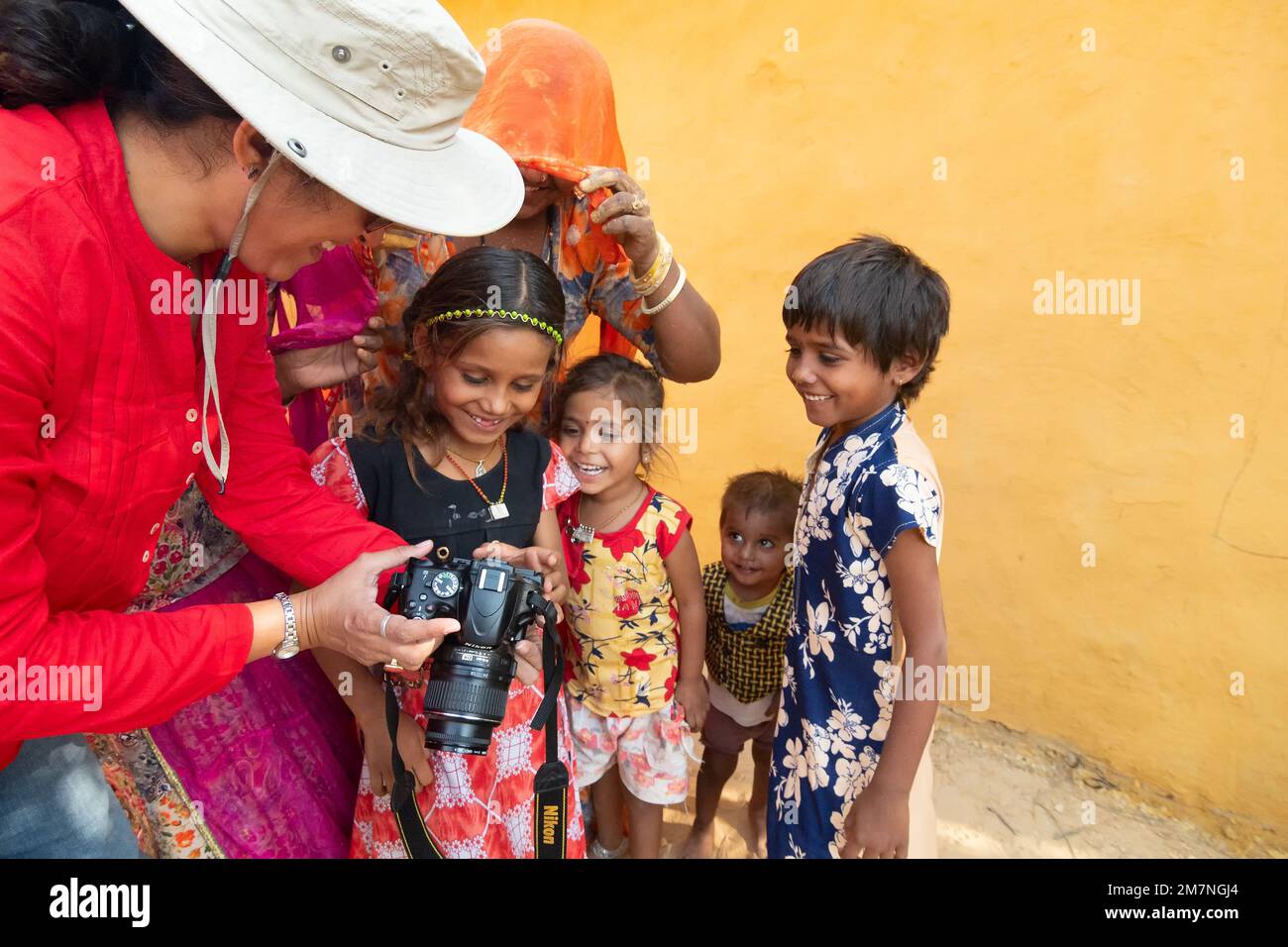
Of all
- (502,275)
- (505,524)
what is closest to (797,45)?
(502,275)

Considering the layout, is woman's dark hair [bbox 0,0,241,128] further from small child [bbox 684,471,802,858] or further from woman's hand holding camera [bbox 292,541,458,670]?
small child [bbox 684,471,802,858]

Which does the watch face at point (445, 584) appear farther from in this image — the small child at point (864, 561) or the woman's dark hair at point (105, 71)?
the small child at point (864, 561)

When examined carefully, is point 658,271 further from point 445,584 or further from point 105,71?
point 105,71

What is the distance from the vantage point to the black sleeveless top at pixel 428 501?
6.25ft

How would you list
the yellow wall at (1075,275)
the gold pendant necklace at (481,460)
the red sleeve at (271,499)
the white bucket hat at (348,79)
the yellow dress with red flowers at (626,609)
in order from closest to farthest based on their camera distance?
the white bucket hat at (348,79) < the red sleeve at (271,499) < the gold pendant necklace at (481,460) < the yellow dress with red flowers at (626,609) < the yellow wall at (1075,275)

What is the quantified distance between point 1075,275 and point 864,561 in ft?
5.40

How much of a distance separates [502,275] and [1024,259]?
6.52ft

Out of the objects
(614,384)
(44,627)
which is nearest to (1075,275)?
(614,384)

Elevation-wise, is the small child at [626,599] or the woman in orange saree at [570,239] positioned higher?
the woman in orange saree at [570,239]

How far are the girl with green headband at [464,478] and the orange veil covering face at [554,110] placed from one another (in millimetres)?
280

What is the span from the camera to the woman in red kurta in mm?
1093

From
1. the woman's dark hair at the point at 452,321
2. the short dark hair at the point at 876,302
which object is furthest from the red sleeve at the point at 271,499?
the short dark hair at the point at 876,302

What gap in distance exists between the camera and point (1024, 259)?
3016 mm

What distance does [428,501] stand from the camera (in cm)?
191
